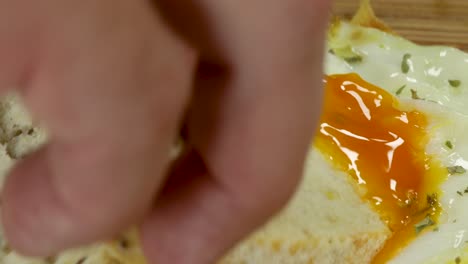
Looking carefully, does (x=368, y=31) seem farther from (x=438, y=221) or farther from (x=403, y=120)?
(x=438, y=221)

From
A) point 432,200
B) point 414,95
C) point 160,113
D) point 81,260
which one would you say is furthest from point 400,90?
point 160,113

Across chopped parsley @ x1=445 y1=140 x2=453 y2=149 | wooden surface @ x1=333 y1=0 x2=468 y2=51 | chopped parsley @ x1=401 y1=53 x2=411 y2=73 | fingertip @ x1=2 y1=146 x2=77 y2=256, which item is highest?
fingertip @ x1=2 y1=146 x2=77 y2=256

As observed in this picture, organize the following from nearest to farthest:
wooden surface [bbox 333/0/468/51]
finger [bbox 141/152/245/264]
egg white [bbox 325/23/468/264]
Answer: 1. finger [bbox 141/152/245/264]
2. egg white [bbox 325/23/468/264]
3. wooden surface [bbox 333/0/468/51]

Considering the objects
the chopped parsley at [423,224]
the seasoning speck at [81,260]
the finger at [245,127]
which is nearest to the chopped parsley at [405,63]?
the chopped parsley at [423,224]

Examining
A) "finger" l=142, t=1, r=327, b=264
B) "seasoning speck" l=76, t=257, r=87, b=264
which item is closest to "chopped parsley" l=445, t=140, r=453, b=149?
"seasoning speck" l=76, t=257, r=87, b=264

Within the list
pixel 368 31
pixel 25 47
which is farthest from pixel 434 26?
pixel 25 47

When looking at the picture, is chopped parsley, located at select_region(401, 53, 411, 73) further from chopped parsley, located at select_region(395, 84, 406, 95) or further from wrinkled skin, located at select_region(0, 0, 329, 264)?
wrinkled skin, located at select_region(0, 0, 329, 264)

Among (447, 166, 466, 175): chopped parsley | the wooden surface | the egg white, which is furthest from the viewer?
the wooden surface
